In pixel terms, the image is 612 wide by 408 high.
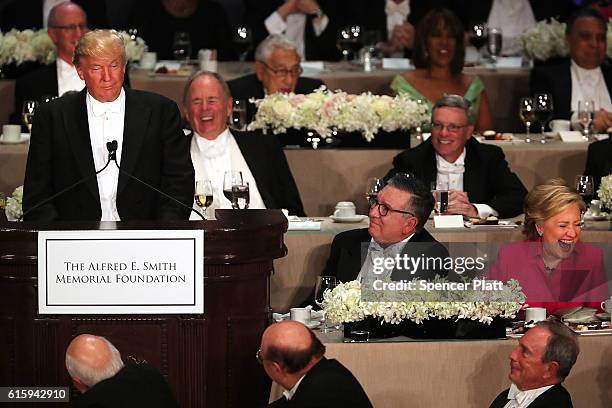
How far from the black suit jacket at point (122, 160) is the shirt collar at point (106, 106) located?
0.07 feet

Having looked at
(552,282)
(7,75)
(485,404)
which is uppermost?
(7,75)

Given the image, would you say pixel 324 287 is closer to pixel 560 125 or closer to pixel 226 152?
pixel 226 152

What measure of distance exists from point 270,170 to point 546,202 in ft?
6.14

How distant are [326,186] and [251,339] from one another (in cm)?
297

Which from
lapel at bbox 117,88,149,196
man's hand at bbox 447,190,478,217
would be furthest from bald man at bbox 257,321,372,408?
man's hand at bbox 447,190,478,217

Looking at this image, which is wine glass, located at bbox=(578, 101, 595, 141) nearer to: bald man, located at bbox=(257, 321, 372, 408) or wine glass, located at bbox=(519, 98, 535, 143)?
wine glass, located at bbox=(519, 98, 535, 143)

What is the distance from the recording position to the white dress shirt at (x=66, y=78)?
8.20 metres

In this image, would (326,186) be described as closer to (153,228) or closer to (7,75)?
(7,75)

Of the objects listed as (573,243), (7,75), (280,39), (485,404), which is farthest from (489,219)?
(7,75)

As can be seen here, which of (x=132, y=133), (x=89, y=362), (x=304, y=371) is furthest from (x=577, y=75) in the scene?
(x=89, y=362)

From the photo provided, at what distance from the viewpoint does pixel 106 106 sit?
5129 mm

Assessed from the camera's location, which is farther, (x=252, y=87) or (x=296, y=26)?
(x=296, y=26)

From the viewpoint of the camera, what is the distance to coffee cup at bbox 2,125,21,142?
7555mm

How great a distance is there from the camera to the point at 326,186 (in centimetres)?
756
